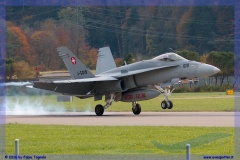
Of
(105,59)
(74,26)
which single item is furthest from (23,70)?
(105,59)

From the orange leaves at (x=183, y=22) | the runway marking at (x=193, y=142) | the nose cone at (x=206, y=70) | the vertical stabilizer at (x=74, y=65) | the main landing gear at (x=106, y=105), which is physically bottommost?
the runway marking at (x=193, y=142)

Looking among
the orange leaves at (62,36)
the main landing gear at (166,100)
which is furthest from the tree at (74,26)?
the main landing gear at (166,100)

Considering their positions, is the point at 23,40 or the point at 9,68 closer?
the point at 23,40

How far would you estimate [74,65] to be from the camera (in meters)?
28.3

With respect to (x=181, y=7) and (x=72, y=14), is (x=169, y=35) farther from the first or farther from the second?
(x=72, y=14)

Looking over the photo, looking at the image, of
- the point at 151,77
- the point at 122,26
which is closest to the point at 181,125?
the point at 151,77

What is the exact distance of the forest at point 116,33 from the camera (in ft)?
84.8

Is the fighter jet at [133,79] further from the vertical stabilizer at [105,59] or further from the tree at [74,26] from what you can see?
the tree at [74,26]

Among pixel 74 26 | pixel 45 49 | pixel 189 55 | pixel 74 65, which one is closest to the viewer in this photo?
pixel 74 65

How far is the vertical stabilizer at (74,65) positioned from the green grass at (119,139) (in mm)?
8202

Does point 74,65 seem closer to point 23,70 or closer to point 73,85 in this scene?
point 73,85

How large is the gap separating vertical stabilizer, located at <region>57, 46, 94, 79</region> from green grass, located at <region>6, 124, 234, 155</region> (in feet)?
26.9

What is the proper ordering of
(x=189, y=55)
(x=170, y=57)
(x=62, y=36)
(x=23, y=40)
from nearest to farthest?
(x=170, y=57) < (x=189, y=55) < (x=62, y=36) < (x=23, y=40)

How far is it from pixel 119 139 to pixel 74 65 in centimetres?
1250
